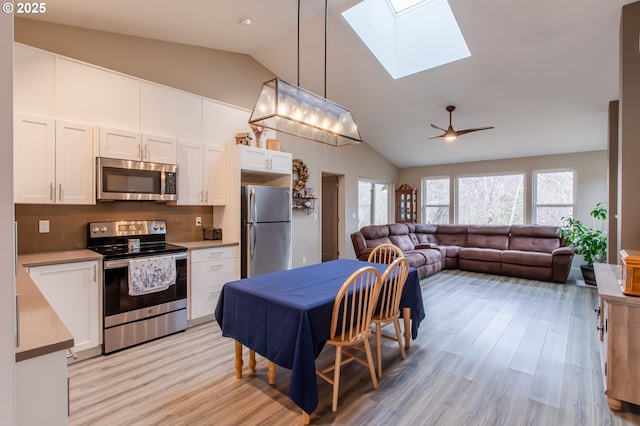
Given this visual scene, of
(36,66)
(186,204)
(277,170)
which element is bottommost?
(186,204)

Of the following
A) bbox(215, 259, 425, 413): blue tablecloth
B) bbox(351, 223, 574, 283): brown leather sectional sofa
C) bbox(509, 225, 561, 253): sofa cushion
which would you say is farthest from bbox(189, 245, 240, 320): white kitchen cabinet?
bbox(509, 225, 561, 253): sofa cushion

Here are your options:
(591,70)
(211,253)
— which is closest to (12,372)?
(211,253)

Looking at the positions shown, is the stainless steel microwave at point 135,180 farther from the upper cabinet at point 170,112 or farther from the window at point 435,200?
the window at point 435,200

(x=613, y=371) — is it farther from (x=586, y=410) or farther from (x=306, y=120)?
(x=306, y=120)

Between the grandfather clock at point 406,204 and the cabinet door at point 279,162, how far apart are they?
13.8ft

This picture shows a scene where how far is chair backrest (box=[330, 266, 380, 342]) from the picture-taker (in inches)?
79.2

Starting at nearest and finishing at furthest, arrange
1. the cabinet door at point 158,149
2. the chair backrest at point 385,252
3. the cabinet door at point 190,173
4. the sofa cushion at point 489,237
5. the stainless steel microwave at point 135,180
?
Result: the stainless steel microwave at point 135,180
the cabinet door at point 158,149
the chair backrest at point 385,252
the cabinet door at point 190,173
the sofa cushion at point 489,237

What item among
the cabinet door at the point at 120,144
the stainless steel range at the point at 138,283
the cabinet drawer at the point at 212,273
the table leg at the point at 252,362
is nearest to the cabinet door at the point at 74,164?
the cabinet door at the point at 120,144

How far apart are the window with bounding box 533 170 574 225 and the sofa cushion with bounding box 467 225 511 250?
2.60 ft

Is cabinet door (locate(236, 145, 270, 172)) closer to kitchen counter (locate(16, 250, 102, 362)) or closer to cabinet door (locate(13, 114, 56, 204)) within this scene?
cabinet door (locate(13, 114, 56, 204))

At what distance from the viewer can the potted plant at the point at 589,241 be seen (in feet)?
16.7

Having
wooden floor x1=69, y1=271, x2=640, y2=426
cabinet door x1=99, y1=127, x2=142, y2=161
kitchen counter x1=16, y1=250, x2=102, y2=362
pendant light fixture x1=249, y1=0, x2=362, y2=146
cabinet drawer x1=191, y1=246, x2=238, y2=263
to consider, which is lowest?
wooden floor x1=69, y1=271, x2=640, y2=426

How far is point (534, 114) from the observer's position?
489 centimetres

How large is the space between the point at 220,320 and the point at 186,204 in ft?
5.70
